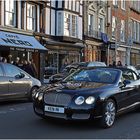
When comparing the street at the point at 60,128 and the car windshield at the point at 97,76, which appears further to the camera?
the car windshield at the point at 97,76

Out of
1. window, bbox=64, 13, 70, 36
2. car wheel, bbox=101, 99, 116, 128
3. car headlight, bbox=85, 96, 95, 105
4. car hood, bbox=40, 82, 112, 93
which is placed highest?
window, bbox=64, 13, 70, 36

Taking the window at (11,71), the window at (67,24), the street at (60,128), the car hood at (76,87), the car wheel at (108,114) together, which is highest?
the window at (67,24)

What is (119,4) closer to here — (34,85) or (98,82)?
(34,85)

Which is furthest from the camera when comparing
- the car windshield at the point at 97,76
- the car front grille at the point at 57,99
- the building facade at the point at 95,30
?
the building facade at the point at 95,30

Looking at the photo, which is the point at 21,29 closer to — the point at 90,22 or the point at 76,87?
the point at 90,22

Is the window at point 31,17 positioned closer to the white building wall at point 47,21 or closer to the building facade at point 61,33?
the building facade at point 61,33

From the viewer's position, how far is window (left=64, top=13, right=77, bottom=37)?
106 ft

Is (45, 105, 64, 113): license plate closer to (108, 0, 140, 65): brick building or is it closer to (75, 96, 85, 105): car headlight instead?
(75, 96, 85, 105): car headlight

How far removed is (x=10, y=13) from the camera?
26.1 m

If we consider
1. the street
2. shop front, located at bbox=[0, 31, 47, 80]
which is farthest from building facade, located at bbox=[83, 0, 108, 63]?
the street

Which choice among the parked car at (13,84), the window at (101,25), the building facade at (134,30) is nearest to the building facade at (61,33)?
the window at (101,25)

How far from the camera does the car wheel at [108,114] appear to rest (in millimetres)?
A: 9102

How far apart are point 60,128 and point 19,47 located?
625 inches

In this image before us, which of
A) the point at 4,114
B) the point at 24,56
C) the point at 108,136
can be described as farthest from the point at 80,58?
the point at 108,136
